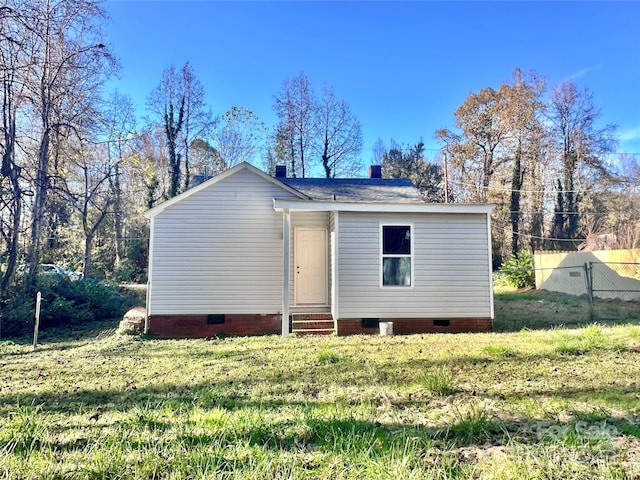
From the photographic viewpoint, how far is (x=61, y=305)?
431 inches

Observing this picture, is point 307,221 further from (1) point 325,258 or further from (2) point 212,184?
(2) point 212,184

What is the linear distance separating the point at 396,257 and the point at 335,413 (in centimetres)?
558

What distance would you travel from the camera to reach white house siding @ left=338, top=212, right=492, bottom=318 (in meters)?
8.51

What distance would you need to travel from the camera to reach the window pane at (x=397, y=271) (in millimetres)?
8633

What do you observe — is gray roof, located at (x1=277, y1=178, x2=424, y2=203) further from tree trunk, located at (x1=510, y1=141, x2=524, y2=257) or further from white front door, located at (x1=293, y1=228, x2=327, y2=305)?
tree trunk, located at (x1=510, y1=141, x2=524, y2=257)

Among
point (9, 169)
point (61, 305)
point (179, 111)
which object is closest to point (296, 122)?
point (179, 111)

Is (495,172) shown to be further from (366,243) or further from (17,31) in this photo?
A: (17,31)

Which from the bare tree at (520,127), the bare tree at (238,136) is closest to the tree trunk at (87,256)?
the bare tree at (238,136)

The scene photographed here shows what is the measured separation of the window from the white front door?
6.66ft

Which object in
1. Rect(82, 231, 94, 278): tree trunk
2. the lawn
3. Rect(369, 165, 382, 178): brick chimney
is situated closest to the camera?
the lawn

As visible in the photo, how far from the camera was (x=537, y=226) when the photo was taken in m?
25.3

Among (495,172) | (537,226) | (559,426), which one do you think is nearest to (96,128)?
(559,426)

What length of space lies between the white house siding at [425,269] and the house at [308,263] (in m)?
0.02

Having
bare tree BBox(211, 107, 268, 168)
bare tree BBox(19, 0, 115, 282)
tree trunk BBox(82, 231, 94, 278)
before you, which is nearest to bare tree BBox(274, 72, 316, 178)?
bare tree BBox(211, 107, 268, 168)
